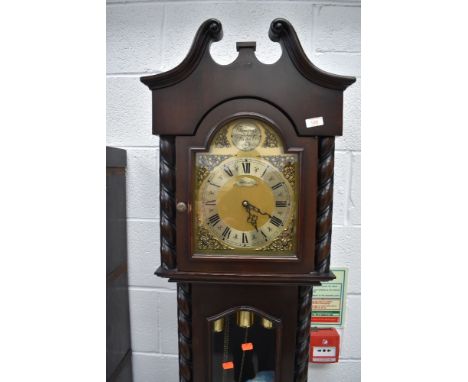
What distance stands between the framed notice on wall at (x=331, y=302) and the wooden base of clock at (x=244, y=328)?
0.76 feet

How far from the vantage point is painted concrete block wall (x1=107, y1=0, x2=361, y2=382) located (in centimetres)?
92

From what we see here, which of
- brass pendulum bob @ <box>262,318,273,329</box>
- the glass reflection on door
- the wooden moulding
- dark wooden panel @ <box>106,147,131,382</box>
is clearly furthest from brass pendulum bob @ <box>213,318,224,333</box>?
the wooden moulding

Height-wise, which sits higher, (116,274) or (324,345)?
(116,274)

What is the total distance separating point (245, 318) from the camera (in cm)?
76

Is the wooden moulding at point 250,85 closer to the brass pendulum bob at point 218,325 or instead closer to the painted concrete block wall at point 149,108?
the painted concrete block wall at point 149,108

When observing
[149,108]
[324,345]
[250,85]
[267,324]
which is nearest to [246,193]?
[250,85]

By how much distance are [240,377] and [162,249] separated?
0.42 meters

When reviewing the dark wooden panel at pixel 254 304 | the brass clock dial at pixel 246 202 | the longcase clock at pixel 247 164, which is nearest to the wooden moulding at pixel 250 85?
the longcase clock at pixel 247 164

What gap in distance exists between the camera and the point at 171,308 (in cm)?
102

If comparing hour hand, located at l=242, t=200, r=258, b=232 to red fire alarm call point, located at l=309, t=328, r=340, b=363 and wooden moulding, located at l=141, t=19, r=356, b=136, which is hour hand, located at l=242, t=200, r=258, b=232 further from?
red fire alarm call point, located at l=309, t=328, r=340, b=363

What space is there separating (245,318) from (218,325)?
0.24 ft

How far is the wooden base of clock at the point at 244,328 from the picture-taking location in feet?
2.44

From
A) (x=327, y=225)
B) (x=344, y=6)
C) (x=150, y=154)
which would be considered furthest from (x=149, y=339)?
(x=344, y=6)

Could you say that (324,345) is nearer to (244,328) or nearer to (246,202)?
(244,328)
